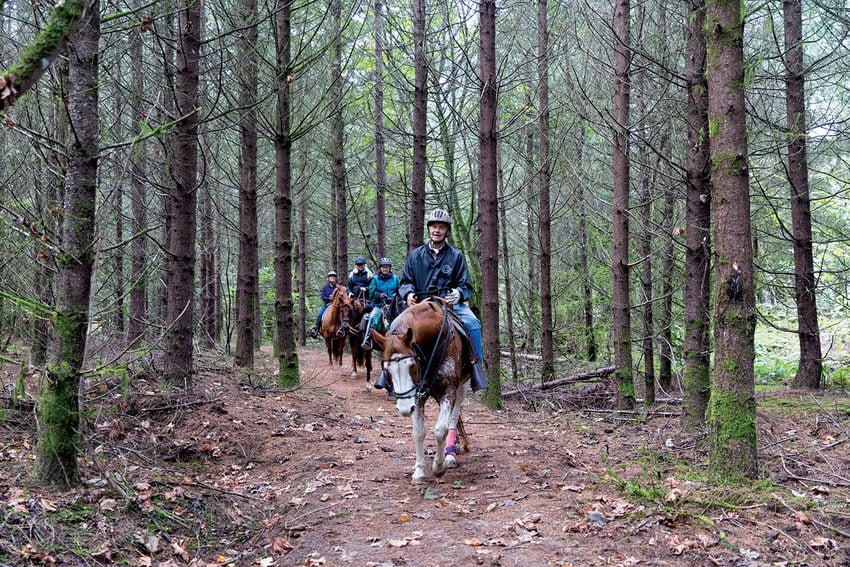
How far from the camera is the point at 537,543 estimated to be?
15.2 feet

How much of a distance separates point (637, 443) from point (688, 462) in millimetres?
1610

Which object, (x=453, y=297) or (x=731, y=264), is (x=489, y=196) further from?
(x=731, y=264)

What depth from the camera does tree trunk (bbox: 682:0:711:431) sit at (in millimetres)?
7531

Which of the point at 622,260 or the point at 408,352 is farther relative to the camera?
the point at 622,260

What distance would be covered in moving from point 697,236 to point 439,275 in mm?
3456

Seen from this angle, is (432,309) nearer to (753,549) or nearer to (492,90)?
(753,549)

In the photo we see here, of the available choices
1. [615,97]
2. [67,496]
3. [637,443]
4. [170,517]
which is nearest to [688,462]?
[637,443]

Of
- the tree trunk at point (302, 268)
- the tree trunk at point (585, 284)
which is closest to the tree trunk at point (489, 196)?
the tree trunk at point (585, 284)

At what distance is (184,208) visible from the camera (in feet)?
29.5

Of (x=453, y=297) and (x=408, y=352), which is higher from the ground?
(x=453, y=297)

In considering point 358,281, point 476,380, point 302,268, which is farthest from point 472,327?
point 302,268

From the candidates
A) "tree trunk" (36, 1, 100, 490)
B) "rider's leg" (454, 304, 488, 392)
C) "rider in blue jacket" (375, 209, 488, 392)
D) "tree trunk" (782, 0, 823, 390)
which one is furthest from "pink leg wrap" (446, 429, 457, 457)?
"tree trunk" (782, 0, 823, 390)

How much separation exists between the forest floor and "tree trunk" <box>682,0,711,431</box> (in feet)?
2.32

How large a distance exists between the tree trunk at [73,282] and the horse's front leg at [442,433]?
3441mm
